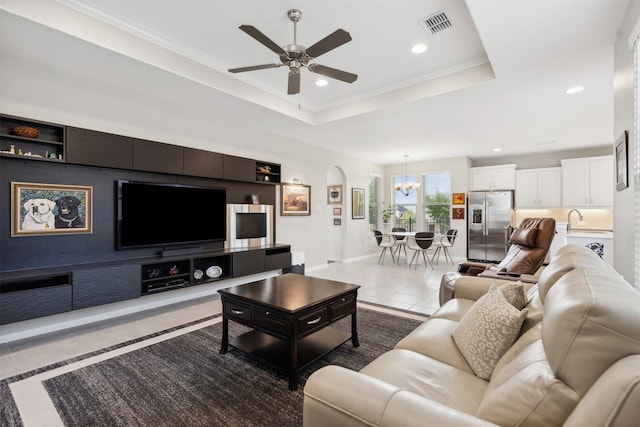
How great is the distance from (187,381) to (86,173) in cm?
257

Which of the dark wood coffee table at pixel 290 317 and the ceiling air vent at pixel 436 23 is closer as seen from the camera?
the dark wood coffee table at pixel 290 317

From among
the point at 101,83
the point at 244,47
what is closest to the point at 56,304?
the point at 101,83

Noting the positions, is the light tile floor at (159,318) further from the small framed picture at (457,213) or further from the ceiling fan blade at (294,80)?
the ceiling fan blade at (294,80)

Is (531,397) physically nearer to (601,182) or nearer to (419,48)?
(419,48)

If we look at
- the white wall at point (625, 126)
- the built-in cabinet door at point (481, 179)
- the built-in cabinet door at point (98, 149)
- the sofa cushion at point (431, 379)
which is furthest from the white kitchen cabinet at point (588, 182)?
the built-in cabinet door at point (98, 149)

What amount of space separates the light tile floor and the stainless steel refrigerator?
2056 mm

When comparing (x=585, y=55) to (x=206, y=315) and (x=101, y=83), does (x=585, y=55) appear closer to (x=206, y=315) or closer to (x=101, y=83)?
(x=206, y=315)

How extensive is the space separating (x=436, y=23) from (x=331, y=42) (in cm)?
112

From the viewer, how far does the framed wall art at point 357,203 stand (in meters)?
7.70

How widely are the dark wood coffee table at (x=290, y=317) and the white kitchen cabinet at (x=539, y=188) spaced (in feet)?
22.0

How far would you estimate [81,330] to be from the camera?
10.2ft

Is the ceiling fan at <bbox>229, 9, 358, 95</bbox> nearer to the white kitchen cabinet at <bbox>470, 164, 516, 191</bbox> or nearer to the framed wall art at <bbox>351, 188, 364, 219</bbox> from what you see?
the framed wall art at <bbox>351, 188, 364, 219</bbox>

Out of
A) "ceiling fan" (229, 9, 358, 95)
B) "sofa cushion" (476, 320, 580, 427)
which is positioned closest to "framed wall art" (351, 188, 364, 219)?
"ceiling fan" (229, 9, 358, 95)

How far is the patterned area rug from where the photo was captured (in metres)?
1.80
